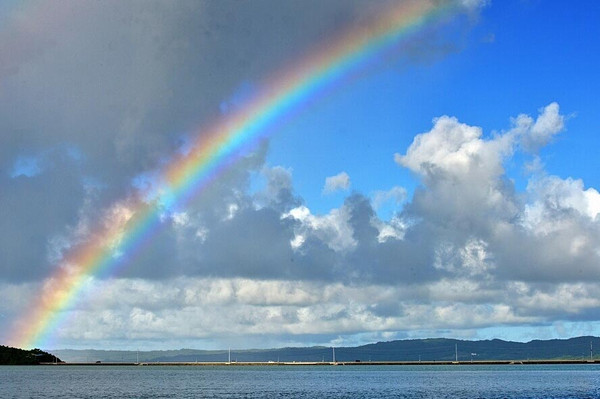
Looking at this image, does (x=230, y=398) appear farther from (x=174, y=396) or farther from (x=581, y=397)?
(x=581, y=397)

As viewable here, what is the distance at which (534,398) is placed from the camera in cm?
14538

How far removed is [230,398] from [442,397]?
150ft

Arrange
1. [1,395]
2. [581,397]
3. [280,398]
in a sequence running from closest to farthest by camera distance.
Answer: [581,397] < [280,398] < [1,395]

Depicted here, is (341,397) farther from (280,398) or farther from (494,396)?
(494,396)

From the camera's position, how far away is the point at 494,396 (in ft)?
507

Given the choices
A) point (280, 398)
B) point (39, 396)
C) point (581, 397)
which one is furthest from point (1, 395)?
point (581, 397)

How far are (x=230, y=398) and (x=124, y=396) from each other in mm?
26150

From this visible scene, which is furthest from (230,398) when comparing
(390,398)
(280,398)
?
(390,398)

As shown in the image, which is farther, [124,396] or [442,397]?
[124,396]

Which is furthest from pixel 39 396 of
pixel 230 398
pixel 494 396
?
pixel 494 396

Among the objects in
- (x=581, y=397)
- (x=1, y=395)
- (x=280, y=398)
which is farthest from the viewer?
(x=1, y=395)

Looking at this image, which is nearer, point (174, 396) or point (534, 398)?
point (534, 398)

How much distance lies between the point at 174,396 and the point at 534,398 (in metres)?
78.5

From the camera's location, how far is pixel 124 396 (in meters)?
165
